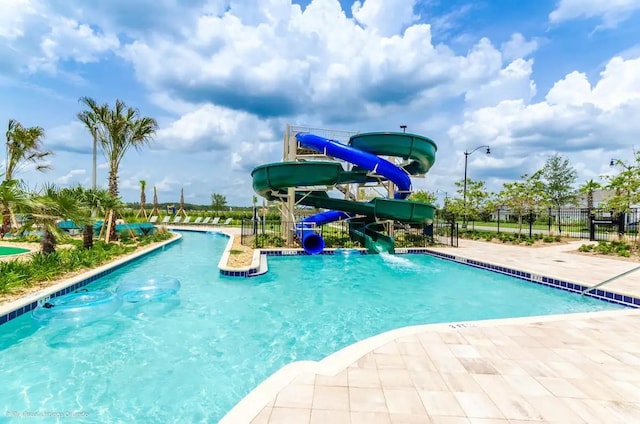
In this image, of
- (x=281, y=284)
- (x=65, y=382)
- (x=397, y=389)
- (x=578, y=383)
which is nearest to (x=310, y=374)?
(x=397, y=389)

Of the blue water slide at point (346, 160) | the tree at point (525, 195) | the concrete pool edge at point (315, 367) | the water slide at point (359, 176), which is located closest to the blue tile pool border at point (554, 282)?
the concrete pool edge at point (315, 367)

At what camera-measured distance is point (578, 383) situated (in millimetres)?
3209

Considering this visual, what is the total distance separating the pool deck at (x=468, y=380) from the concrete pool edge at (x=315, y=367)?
0.01 m

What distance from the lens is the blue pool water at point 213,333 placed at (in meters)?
3.64

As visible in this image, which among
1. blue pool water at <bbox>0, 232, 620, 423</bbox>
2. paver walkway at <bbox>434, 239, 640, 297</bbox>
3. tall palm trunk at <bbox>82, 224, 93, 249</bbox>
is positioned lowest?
blue pool water at <bbox>0, 232, 620, 423</bbox>

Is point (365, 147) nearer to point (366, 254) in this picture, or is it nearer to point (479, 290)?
point (366, 254)

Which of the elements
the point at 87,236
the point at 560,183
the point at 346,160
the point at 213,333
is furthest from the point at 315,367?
the point at 560,183

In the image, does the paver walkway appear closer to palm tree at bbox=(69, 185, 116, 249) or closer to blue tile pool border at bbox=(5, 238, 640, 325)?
blue tile pool border at bbox=(5, 238, 640, 325)

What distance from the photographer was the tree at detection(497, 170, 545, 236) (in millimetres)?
19241

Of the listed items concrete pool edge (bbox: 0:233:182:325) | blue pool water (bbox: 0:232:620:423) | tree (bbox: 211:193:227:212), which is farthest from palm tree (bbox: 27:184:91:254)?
tree (bbox: 211:193:227:212)

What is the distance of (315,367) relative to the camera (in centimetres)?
347

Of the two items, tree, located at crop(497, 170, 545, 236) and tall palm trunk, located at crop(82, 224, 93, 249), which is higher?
tree, located at crop(497, 170, 545, 236)

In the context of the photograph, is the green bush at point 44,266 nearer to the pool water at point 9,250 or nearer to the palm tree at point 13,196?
the palm tree at point 13,196

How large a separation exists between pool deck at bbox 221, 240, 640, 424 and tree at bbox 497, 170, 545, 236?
54.4 ft
